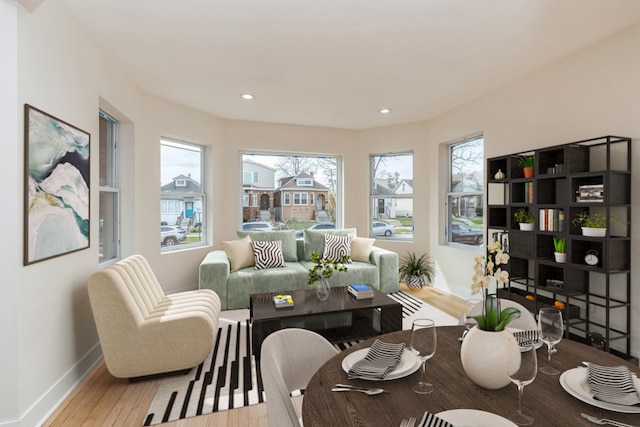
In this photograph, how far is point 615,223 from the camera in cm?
270

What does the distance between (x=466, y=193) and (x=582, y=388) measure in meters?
3.82

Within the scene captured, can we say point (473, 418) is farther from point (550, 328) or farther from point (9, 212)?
point (9, 212)

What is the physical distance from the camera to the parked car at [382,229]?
5.53 meters

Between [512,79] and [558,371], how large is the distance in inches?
133

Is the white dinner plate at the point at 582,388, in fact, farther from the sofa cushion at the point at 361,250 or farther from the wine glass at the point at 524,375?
the sofa cushion at the point at 361,250

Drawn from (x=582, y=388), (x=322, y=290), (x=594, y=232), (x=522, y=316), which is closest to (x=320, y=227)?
(x=322, y=290)

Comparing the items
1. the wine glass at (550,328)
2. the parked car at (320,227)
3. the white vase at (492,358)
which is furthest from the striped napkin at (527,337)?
the parked car at (320,227)

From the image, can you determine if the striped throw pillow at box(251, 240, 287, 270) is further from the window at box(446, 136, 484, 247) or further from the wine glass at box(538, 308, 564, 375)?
the wine glass at box(538, 308, 564, 375)

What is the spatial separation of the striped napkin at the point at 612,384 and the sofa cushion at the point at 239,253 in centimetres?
364

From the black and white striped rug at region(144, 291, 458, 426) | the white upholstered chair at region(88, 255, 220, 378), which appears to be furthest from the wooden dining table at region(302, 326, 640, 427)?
the white upholstered chair at region(88, 255, 220, 378)

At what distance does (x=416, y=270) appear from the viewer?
4.95 m

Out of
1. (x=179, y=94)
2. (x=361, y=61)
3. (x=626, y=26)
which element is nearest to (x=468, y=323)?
(x=361, y=61)

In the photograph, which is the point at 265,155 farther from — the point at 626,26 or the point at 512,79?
the point at 626,26

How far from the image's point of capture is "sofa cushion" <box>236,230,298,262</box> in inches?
185
